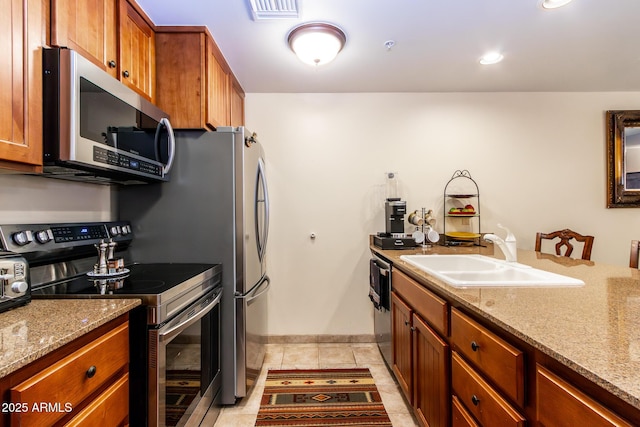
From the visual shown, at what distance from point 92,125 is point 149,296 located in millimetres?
711

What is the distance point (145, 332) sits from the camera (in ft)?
3.98

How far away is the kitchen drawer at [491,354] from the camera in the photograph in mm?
860

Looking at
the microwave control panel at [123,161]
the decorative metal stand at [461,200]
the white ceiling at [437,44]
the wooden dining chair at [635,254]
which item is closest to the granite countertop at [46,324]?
the microwave control panel at [123,161]

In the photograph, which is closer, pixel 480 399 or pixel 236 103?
pixel 480 399

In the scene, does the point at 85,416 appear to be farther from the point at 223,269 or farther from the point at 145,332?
→ the point at 223,269

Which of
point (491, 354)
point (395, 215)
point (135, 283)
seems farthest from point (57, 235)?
point (395, 215)

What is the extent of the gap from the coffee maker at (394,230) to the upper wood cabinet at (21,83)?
2163 mm

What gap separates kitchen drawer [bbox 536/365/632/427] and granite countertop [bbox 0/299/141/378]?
118 cm

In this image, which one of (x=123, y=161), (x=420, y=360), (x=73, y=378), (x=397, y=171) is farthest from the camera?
(x=397, y=171)

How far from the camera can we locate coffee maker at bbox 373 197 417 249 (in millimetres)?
2578

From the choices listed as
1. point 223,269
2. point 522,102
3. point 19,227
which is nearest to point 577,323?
point 223,269

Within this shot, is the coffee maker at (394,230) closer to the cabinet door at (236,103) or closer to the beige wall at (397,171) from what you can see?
the beige wall at (397,171)

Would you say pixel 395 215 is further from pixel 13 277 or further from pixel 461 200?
pixel 13 277

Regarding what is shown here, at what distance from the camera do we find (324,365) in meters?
2.53
